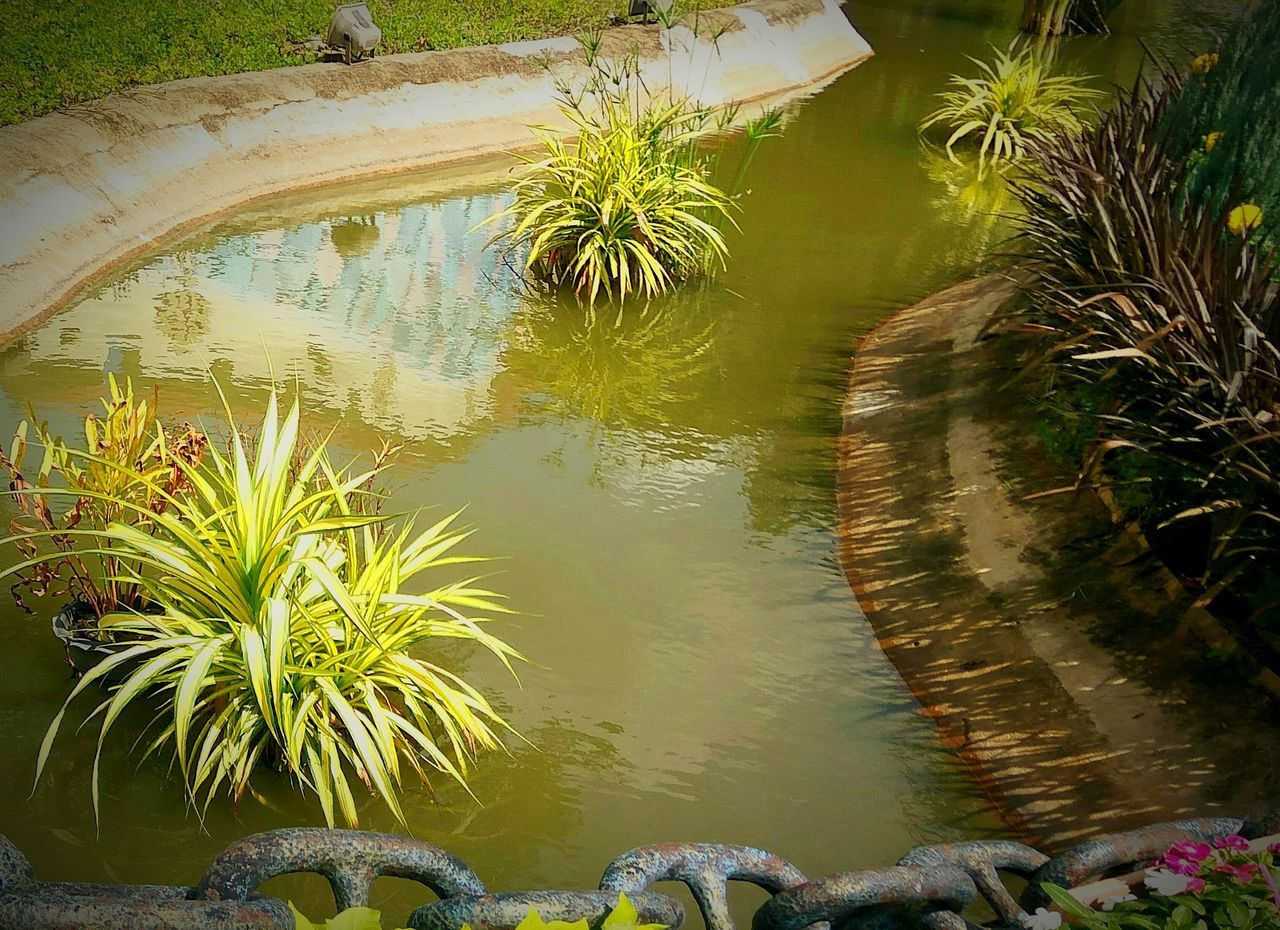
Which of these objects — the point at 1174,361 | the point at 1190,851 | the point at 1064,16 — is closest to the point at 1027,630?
the point at 1174,361

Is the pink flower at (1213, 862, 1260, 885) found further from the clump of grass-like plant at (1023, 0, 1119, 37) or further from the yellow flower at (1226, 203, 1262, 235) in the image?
the clump of grass-like plant at (1023, 0, 1119, 37)

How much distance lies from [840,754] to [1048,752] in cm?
53

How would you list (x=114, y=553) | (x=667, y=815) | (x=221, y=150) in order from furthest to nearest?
1. (x=221, y=150)
2. (x=667, y=815)
3. (x=114, y=553)

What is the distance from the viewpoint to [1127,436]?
383 centimetres

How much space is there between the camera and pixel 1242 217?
4.45 meters

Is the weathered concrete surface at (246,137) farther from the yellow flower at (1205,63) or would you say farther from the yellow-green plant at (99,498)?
the yellow flower at (1205,63)

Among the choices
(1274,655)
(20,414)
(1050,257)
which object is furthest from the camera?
(1050,257)

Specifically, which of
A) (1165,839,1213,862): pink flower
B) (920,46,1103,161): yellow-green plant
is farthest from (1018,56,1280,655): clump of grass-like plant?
(920,46,1103,161): yellow-green plant

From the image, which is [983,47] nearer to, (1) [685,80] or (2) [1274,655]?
(1) [685,80]

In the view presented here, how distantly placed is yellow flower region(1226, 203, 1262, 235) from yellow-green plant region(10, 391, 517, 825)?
3.10 m

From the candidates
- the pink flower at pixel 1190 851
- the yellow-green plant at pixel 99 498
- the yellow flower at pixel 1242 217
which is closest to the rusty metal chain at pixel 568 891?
the pink flower at pixel 1190 851

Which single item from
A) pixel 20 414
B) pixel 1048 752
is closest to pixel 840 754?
pixel 1048 752

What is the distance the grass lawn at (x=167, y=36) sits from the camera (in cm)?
694

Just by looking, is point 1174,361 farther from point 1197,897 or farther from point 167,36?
point 167,36
